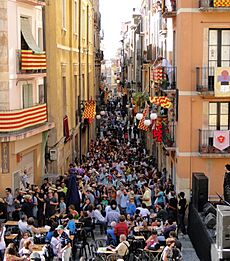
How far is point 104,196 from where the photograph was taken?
2359 centimetres

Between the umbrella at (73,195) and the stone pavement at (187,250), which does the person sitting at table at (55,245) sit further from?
the umbrella at (73,195)

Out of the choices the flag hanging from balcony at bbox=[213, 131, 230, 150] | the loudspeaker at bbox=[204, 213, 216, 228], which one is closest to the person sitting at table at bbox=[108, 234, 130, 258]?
the loudspeaker at bbox=[204, 213, 216, 228]

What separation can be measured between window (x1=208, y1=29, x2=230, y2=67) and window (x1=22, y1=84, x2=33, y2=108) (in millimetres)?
7824

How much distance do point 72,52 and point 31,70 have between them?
1043 centimetres

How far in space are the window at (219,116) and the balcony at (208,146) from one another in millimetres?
519

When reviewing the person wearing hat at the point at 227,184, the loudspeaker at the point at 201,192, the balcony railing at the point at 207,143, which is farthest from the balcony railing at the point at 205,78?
the loudspeaker at the point at 201,192

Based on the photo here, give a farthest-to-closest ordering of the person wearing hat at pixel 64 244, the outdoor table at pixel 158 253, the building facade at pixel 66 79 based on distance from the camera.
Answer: the building facade at pixel 66 79
the outdoor table at pixel 158 253
the person wearing hat at pixel 64 244

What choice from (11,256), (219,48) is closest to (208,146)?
(219,48)

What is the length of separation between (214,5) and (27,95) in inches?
345

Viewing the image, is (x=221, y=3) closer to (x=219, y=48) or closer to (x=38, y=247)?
(x=219, y=48)

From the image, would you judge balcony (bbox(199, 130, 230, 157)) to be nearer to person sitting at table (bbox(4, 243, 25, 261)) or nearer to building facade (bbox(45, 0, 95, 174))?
building facade (bbox(45, 0, 95, 174))

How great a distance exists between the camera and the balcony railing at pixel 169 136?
27.3 metres

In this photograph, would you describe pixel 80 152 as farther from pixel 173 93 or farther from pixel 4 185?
pixel 4 185

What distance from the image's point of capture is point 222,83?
24.8 m
